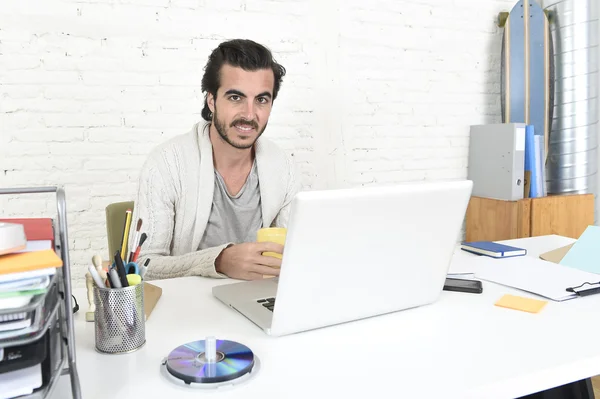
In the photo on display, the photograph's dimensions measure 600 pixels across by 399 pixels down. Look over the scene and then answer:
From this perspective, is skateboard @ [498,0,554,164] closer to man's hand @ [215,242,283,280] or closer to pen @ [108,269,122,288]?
man's hand @ [215,242,283,280]

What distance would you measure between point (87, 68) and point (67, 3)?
267 mm

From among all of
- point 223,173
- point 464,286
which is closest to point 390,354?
point 464,286

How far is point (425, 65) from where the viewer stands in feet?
9.95

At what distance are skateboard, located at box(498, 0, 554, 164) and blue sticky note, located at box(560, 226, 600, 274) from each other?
69.8 inches

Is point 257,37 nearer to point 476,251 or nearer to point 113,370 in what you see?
point 476,251

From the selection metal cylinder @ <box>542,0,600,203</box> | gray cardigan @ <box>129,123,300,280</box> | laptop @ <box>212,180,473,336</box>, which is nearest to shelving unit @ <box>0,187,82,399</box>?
laptop @ <box>212,180,473,336</box>

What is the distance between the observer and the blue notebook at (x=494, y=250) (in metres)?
1.41

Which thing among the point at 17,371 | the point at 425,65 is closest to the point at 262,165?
the point at 17,371

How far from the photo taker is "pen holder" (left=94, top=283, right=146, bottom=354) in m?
0.79

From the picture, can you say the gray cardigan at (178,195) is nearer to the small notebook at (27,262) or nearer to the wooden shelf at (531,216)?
the small notebook at (27,262)

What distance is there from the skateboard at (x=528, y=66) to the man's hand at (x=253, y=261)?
7.49ft

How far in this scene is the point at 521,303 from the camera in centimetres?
103

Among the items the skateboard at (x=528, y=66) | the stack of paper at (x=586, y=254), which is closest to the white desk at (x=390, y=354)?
the stack of paper at (x=586, y=254)

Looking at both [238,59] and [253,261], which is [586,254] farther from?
[238,59]
